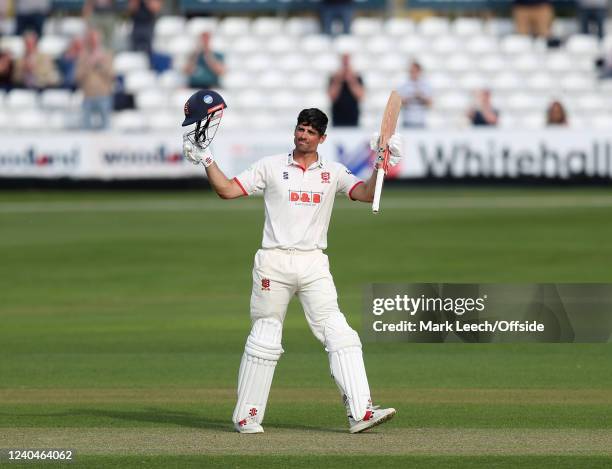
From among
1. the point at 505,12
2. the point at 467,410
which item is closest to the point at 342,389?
the point at 467,410

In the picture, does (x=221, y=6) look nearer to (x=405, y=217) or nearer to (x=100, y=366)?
(x=405, y=217)

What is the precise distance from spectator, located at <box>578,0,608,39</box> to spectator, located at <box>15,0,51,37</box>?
11.2m

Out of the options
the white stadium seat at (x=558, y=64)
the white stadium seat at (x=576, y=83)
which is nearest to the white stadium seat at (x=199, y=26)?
the white stadium seat at (x=558, y=64)

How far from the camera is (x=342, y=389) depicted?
319 inches

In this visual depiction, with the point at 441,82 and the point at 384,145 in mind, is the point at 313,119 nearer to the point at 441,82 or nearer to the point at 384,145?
the point at 384,145

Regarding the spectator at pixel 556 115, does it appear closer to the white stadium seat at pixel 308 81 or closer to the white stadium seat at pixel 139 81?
the white stadium seat at pixel 308 81

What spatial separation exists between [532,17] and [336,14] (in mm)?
3966

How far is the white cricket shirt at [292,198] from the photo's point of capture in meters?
8.19

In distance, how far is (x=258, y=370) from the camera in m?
8.16

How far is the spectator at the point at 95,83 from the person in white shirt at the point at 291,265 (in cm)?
1862

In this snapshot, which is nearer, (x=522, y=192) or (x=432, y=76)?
(x=522, y=192)

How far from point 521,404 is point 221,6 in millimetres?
23747

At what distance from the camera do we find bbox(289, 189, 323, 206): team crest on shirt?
8.20 m

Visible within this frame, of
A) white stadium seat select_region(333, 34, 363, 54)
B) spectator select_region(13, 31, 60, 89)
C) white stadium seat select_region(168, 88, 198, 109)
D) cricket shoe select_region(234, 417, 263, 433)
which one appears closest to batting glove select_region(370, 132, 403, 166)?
cricket shoe select_region(234, 417, 263, 433)
